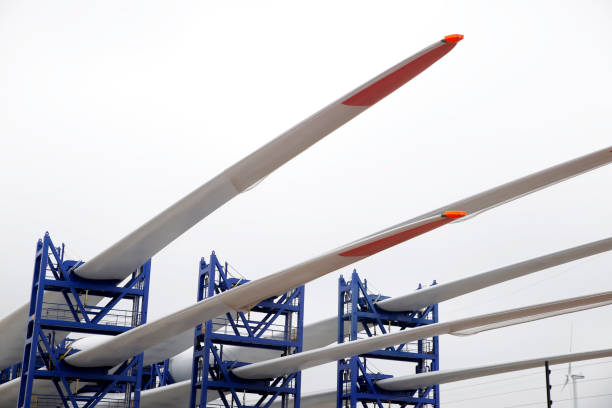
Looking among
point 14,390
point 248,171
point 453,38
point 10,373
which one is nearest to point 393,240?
point 453,38

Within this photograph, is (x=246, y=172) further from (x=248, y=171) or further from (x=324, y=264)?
(x=324, y=264)

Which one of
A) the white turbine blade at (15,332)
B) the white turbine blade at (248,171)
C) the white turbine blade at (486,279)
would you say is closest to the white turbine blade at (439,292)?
the white turbine blade at (486,279)

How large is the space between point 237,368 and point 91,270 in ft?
28.1

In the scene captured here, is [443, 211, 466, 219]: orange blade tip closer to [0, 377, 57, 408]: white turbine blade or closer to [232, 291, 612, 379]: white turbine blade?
[232, 291, 612, 379]: white turbine blade

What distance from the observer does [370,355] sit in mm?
43094

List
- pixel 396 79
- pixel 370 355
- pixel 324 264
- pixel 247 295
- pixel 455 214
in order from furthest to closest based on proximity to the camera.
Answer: pixel 370 355 < pixel 247 295 < pixel 324 264 < pixel 396 79 < pixel 455 214

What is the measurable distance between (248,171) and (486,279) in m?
12.8

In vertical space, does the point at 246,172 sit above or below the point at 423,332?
above

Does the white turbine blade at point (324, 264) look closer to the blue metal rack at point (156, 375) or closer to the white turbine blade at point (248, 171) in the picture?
the white turbine blade at point (248, 171)

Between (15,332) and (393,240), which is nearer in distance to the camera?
(393,240)

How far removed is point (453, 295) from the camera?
3866 centimetres

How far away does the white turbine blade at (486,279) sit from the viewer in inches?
1211

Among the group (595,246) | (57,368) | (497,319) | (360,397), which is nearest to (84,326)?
(57,368)

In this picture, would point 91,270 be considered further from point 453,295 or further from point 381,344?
point 453,295
